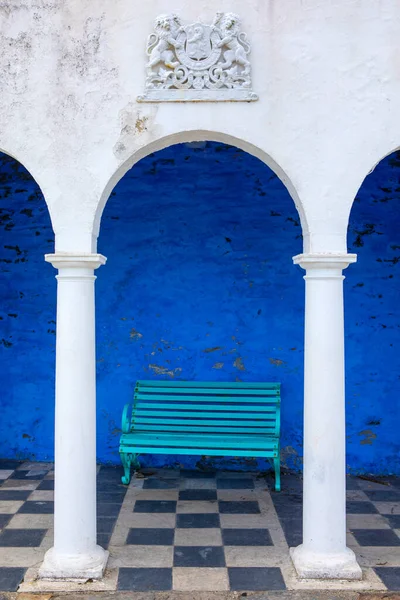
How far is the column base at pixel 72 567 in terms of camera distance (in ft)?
14.0

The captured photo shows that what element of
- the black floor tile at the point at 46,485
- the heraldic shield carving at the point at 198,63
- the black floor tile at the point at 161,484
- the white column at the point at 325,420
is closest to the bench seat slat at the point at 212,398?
the black floor tile at the point at 161,484

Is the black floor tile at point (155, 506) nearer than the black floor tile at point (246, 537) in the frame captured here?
No

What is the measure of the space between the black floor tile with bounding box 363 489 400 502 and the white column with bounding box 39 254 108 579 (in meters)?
2.90

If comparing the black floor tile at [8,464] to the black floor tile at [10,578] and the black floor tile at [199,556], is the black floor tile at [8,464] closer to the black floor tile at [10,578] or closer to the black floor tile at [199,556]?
the black floor tile at [10,578]

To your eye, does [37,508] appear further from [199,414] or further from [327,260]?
[327,260]

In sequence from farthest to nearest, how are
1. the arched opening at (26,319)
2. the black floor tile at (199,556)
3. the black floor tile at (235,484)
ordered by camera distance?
the arched opening at (26,319) → the black floor tile at (235,484) → the black floor tile at (199,556)

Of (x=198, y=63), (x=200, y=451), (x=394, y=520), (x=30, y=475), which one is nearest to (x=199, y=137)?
(x=198, y=63)

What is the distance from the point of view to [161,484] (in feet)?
20.8

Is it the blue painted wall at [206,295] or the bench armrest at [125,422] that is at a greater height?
the blue painted wall at [206,295]

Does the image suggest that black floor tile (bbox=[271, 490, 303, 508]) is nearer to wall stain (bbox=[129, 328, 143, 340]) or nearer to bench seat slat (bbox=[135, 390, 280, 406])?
bench seat slat (bbox=[135, 390, 280, 406])

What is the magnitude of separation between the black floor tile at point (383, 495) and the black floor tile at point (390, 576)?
152 cm

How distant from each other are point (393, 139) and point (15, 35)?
2882 millimetres

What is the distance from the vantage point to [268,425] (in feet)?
21.2

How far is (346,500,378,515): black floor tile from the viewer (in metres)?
5.60
